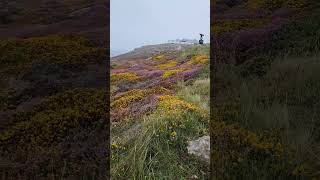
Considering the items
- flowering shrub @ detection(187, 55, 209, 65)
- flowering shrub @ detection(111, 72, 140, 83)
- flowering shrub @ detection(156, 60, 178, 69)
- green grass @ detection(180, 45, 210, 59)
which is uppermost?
green grass @ detection(180, 45, 210, 59)

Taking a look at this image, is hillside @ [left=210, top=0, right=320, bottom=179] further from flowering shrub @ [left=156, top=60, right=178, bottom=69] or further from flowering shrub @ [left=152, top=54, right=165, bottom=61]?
flowering shrub @ [left=152, top=54, right=165, bottom=61]

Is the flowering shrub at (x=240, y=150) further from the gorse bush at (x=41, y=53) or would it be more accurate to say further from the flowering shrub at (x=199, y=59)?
the gorse bush at (x=41, y=53)

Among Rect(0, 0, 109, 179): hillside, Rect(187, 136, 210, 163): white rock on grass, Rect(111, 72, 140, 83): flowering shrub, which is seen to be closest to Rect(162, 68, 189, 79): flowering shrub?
Rect(111, 72, 140, 83): flowering shrub

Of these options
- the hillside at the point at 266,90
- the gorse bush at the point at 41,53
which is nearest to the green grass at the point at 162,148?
the hillside at the point at 266,90

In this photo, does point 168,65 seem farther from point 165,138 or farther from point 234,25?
point 165,138

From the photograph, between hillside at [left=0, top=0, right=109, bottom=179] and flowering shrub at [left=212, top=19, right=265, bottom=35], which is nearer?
hillside at [left=0, top=0, right=109, bottom=179]

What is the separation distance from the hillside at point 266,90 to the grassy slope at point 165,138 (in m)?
0.21

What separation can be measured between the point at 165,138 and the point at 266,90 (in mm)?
1260

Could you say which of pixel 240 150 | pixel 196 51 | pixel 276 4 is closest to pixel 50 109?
pixel 196 51

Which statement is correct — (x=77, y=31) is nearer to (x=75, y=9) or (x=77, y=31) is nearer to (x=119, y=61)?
(x=75, y=9)

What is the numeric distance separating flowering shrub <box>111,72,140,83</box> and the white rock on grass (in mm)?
1249

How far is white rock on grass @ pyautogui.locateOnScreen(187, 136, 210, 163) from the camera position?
4865 mm

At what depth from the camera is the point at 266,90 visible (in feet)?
17.3

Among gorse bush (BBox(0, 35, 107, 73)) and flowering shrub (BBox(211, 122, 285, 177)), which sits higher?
gorse bush (BBox(0, 35, 107, 73))
